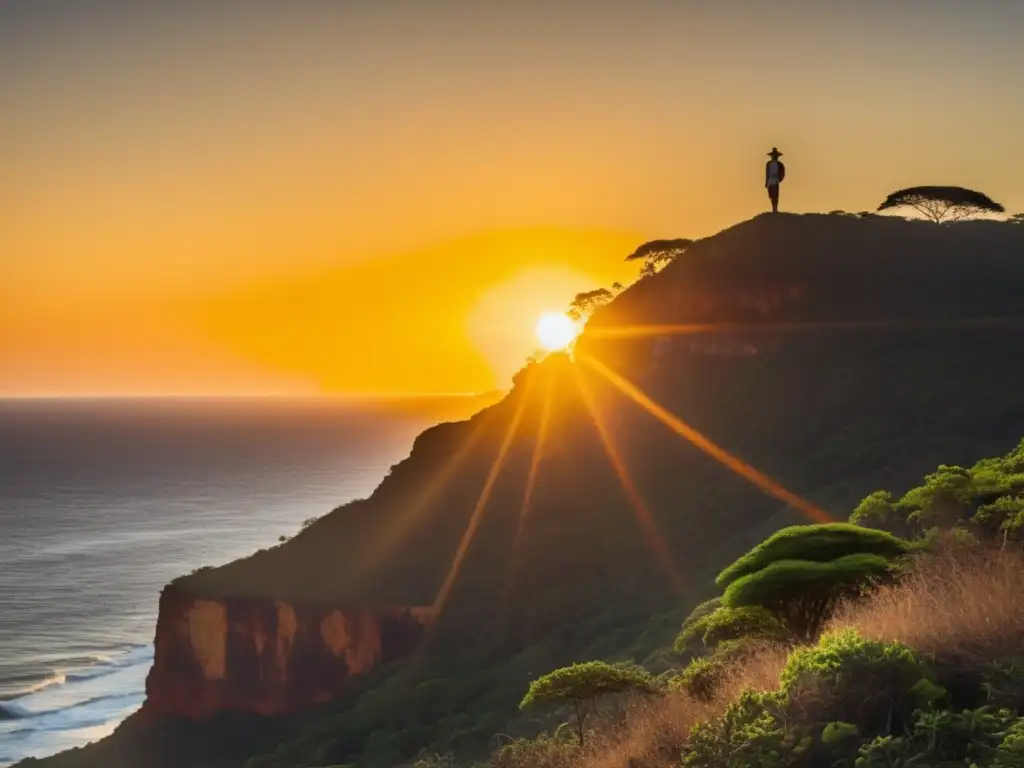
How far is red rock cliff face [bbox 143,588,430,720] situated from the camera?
5388 centimetres

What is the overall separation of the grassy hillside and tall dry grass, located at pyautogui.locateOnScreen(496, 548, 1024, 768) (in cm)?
2196

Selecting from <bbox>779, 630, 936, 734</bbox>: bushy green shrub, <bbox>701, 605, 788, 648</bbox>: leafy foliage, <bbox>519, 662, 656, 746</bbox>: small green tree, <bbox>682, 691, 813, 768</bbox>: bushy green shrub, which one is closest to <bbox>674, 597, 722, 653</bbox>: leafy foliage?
<bbox>701, 605, 788, 648</bbox>: leafy foliage

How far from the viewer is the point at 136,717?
192 feet

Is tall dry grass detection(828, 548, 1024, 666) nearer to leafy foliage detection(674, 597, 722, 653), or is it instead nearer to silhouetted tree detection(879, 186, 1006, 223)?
leafy foliage detection(674, 597, 722, 653)

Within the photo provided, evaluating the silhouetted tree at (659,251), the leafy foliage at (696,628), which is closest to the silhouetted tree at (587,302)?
the silhouetted tree at (659,251)

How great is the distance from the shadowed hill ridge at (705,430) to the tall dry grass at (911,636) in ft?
109

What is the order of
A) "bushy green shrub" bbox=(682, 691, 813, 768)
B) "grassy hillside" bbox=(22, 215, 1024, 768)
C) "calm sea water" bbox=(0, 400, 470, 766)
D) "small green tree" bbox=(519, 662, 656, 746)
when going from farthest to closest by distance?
"calm sea water" bbox=(0, 400, 470, 766) → "grassy hillside" bbox=(22, 215, 1024, 768) → "small green tree" bbox=(519, 662, 656, 746) → "bushy green shrub" bbox=(682, 691, 813, 768)

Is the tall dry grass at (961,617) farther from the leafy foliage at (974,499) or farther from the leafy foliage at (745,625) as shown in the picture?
the leafy foliage at (974,499)

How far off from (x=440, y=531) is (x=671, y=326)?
76.9 feet

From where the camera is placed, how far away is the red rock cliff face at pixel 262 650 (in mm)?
53875

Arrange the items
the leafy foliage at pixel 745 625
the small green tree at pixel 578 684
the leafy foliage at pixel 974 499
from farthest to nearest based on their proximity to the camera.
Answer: the leafy foliage at pixel 974 499 → the leafy foliage at pixel 745 625 → the small green tree at pixel 578 684

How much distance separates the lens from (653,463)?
62812 mm

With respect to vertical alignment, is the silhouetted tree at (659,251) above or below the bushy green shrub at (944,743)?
above

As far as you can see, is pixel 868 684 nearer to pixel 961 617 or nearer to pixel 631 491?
pixel 961 617
